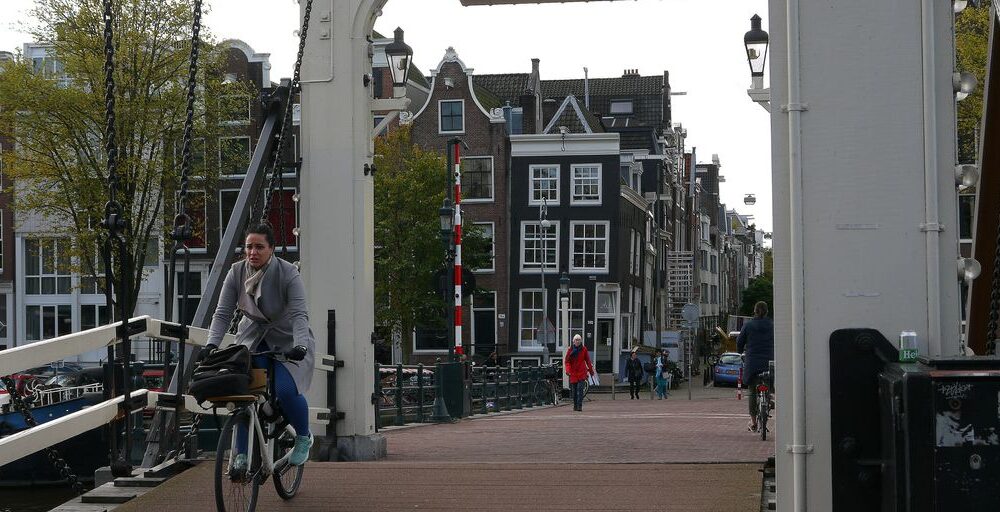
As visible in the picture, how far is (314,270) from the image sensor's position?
10.3m

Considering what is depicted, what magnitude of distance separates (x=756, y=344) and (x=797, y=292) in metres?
10.4

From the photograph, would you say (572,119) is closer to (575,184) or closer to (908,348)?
(575,184)

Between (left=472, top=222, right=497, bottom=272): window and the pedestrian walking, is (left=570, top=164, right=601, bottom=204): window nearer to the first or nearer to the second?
(left=472, top=222, right=497, bottom=272): window

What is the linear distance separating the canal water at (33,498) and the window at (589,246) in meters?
29.4

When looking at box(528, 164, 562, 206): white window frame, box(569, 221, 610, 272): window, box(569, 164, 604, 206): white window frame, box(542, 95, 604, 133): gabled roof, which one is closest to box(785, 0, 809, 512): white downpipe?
box(569, 221, 610, 272): window

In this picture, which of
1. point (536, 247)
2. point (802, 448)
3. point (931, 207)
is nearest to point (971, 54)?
point (931, 207)

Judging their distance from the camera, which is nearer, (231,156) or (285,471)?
(285,471)

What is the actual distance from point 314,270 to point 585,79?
2115 inches

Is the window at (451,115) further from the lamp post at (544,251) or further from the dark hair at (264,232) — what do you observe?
the dark hair at (264,232)

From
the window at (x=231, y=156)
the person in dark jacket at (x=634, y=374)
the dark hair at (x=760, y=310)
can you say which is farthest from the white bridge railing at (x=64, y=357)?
the person in dark jacket at (x=634, y=374)

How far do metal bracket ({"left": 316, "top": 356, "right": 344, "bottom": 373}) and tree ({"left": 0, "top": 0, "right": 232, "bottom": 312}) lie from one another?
20.8 m

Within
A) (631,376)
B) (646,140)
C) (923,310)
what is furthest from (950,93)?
(646,140)

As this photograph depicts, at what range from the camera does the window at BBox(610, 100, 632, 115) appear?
6462 cm

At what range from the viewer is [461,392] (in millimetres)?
21047
